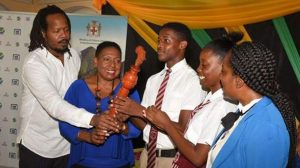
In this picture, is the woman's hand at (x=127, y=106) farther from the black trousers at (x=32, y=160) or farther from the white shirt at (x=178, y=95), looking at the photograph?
the black trousers at (x=32, y=160)

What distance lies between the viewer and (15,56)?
15.8 ft

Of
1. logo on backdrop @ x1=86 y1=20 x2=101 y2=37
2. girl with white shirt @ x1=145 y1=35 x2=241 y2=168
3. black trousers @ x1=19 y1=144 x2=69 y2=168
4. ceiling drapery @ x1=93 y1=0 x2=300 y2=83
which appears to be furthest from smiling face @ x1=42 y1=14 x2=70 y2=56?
ceiling drapery @ x1=93 y1=0 x2=300 y2=83

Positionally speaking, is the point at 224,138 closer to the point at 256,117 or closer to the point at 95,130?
the point at 256,117

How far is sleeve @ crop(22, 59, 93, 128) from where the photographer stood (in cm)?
244

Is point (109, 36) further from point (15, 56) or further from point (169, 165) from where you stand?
point (169, 165)

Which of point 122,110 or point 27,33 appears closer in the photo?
point 122,110

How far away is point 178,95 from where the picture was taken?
105 inches

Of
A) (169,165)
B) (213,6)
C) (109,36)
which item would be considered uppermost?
(213,6)

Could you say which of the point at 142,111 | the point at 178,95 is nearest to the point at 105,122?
the point at 142,111

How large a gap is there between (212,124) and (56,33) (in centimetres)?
136

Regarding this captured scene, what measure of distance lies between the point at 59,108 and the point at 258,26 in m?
2.69

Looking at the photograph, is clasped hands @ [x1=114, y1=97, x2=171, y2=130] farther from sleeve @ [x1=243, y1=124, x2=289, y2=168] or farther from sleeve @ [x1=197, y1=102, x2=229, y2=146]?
sleeve @ [x1=243, y1=124, x2=289, y2=168]

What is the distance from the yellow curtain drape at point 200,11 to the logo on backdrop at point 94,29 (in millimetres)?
395

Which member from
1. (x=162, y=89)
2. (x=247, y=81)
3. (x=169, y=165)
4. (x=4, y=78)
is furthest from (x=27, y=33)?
(x=247, y=81)
